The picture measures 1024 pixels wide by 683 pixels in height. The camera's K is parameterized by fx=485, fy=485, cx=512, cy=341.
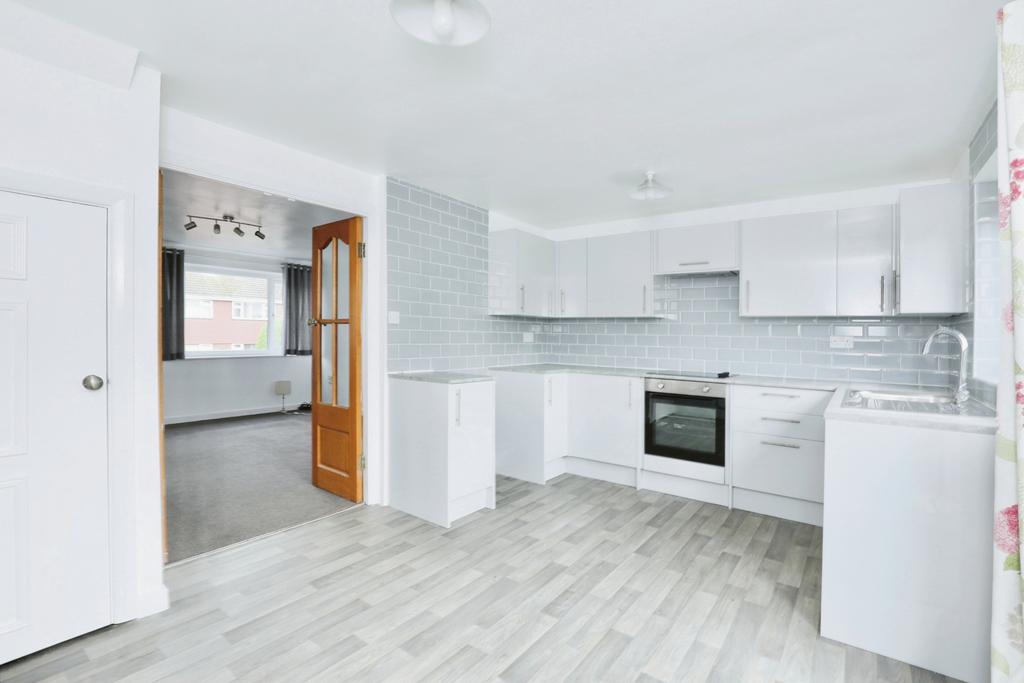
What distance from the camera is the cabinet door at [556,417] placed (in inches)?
161

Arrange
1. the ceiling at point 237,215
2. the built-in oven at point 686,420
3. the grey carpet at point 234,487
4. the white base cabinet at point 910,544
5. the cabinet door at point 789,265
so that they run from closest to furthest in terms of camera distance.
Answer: the white base cabinet at point 910,544, the grey carpet at point 234,487, the cabinet door at point 789,265, the built-in oven at point 686,420, the ceiling at point 237,215

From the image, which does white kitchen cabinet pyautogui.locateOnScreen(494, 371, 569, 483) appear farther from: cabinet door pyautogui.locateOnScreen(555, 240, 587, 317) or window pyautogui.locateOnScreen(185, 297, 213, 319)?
window pyautogui.locateOnScreen(185, 297, 213, 319)

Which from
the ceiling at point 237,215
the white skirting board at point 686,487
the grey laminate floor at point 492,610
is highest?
the ceiling at point 237,215

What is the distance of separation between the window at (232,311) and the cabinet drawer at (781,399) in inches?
268

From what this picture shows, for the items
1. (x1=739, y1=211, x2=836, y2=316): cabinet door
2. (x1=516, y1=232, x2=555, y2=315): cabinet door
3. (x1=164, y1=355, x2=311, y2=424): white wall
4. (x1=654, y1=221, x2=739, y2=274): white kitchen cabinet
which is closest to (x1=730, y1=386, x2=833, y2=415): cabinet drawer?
(x1=739, y1=211, x2=836, y2=316): cabinet door

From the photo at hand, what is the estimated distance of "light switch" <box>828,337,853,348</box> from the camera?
3.69 meters

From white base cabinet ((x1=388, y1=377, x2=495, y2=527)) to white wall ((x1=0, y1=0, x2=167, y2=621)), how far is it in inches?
58.4

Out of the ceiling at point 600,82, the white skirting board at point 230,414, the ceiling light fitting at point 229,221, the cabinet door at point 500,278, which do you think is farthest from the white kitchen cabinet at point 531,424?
the white skirting board at point 230,414

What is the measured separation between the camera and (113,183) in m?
2.05

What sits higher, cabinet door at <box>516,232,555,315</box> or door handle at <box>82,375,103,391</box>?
cabinet door at <box>516,232,555,315</box>

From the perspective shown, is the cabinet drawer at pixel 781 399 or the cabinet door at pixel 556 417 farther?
the cabinet door at pixel 556 417

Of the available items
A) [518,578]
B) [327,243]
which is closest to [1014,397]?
[518,578]

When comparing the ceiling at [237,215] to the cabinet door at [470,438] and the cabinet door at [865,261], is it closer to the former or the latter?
the cabinet door at [470,438]

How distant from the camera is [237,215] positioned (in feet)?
16.4
